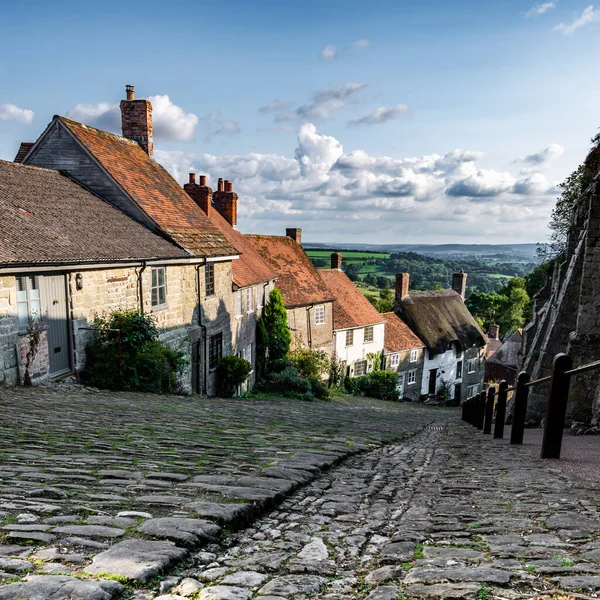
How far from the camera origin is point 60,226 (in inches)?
497

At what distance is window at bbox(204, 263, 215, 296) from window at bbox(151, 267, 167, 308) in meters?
2.63

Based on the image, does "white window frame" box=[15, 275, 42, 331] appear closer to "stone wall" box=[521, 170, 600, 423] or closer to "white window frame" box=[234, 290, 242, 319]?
"white window frame" box=[234, 290, 242, 319]

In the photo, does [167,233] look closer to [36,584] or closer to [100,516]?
[100,516]

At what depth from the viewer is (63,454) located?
5.61 meters

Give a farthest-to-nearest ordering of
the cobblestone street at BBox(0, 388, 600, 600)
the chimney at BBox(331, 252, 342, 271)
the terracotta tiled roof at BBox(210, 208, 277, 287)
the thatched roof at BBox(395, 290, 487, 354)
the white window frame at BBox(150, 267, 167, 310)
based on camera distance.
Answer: the thatched roof at BBox(395, 290, 487, 354) → the chimney at BBox(331, 252, 342, 271) → the terracotta tiled roof at BBox(210, 208, 277, 287) → the white window frame at BBox(150, 267, 167, 310) → the cobblestone street at BBox(0, 388, 600, 600)

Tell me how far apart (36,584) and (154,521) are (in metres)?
1.06

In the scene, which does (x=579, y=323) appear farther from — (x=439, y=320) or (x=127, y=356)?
(x=439, y=320)

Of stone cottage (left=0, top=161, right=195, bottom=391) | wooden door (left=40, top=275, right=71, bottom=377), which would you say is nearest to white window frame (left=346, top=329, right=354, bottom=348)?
stone cottage (left=0, top=161, right=195, bottom=391)

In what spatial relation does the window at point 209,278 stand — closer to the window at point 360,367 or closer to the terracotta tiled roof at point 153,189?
the terracotta tiled roof at point 153,189

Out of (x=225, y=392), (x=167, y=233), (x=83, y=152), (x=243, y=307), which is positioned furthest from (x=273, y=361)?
(x=83, y=152)

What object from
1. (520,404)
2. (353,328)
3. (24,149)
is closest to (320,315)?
(353,328)

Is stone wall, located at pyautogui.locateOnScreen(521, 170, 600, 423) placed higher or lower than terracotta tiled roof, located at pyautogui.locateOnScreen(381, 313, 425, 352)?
higher

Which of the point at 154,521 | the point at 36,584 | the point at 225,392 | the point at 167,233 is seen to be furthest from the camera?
the point at 225,392

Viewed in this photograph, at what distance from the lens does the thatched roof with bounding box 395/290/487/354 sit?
38562 millimetres
